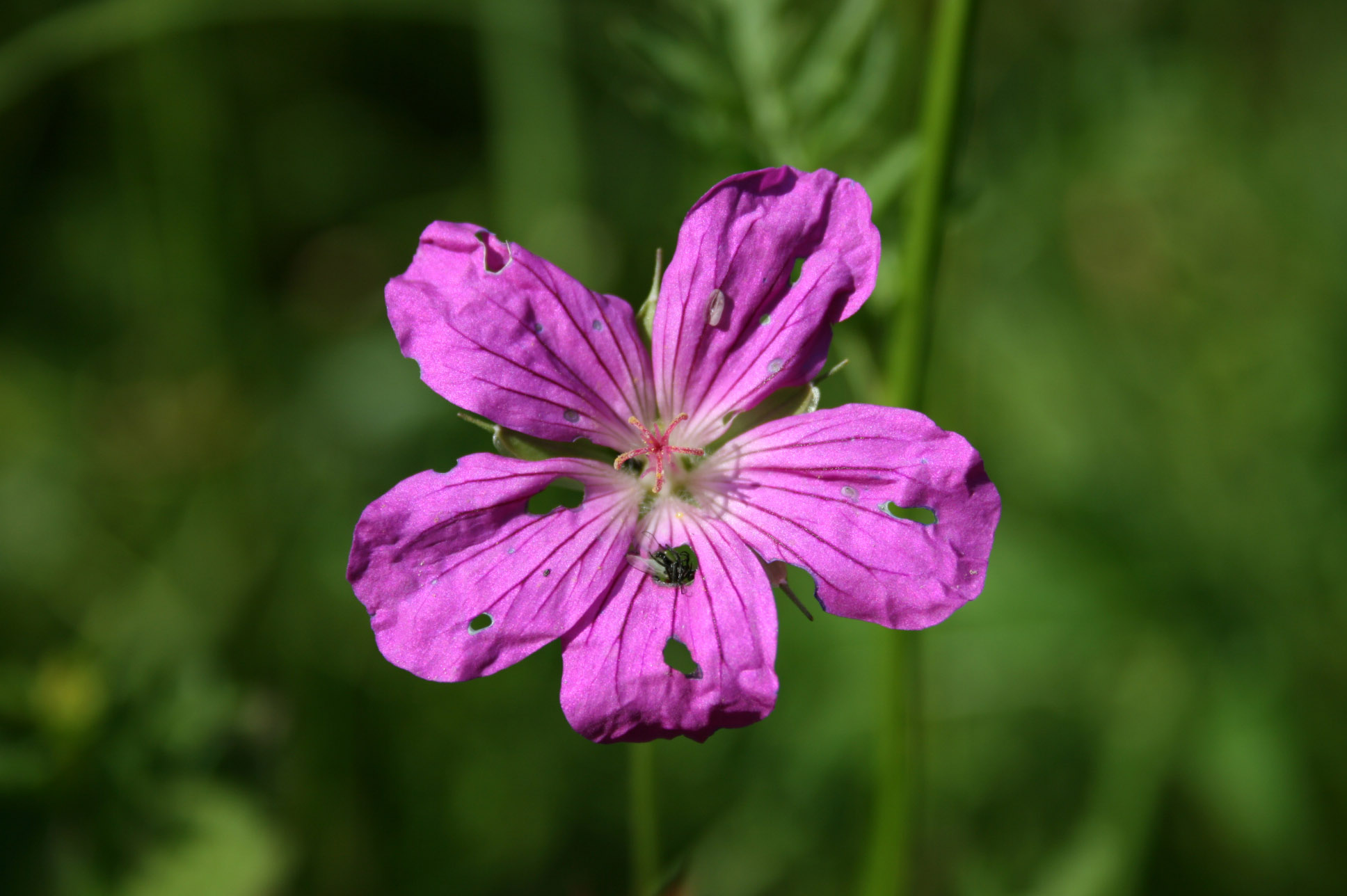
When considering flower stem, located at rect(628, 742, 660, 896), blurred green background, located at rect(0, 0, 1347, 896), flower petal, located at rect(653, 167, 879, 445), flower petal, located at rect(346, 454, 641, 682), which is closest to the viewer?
flower petal, located at rect(346, 454, 641, 682)

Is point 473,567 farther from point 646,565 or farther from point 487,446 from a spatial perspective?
point 487,446

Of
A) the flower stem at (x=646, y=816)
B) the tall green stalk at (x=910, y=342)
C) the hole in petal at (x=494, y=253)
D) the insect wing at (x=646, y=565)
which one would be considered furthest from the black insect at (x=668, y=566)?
the hole in petal at (x=494, y=253)

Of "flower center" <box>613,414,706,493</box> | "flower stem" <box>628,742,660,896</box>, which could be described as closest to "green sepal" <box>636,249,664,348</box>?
"flower center" <box>613,414,706,493</box>

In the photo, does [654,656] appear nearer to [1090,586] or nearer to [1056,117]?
[1090,586]

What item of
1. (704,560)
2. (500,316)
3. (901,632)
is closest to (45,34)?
(500,316)

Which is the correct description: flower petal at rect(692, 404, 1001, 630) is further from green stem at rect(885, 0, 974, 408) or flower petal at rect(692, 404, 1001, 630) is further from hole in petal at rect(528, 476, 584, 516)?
hole in petal at rect(528, 476, 584, 516)

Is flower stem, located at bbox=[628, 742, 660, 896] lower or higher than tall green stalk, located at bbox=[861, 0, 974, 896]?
lower

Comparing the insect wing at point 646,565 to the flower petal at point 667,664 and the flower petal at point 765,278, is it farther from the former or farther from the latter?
the flower petal at point 765,278

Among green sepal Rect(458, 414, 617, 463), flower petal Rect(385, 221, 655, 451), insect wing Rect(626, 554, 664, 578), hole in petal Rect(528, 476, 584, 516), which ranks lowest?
insect wing Rect(626, 554, 664, 578)

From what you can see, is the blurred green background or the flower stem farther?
the blurred green background
